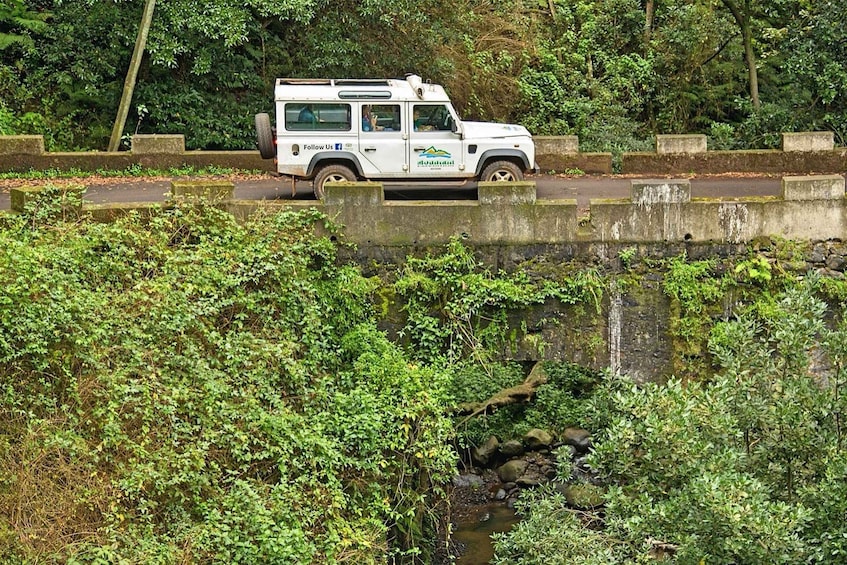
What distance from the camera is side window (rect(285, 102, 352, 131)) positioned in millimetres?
13977

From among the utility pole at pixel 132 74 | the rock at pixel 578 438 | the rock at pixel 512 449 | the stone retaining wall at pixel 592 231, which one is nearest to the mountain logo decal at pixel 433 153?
the stone retaining wall at pixel 592 231

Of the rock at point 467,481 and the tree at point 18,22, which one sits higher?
the tree at point 18,22

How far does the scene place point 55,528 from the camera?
9586mm

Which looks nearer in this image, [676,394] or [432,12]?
[676,394]

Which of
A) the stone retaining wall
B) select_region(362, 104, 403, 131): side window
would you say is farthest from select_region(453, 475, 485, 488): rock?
select_region(362, 104, 403, 131): side window

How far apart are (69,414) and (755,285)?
794cm

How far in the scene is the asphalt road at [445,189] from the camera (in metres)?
15.0

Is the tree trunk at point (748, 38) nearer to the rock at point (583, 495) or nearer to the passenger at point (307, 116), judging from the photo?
the rock at point (583, 495)

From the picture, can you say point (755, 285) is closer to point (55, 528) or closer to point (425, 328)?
point (425, 328)

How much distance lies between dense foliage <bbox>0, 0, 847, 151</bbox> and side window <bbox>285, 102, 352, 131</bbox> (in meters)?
4.72

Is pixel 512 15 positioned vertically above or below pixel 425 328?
above

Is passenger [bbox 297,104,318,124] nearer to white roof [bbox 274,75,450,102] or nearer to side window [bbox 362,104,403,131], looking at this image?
white roof [bbox 274,75,450,102]

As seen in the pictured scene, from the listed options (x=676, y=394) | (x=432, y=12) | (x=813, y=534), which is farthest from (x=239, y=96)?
(x=813, y=534)

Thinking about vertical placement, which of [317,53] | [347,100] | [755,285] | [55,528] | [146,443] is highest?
[317,53]
